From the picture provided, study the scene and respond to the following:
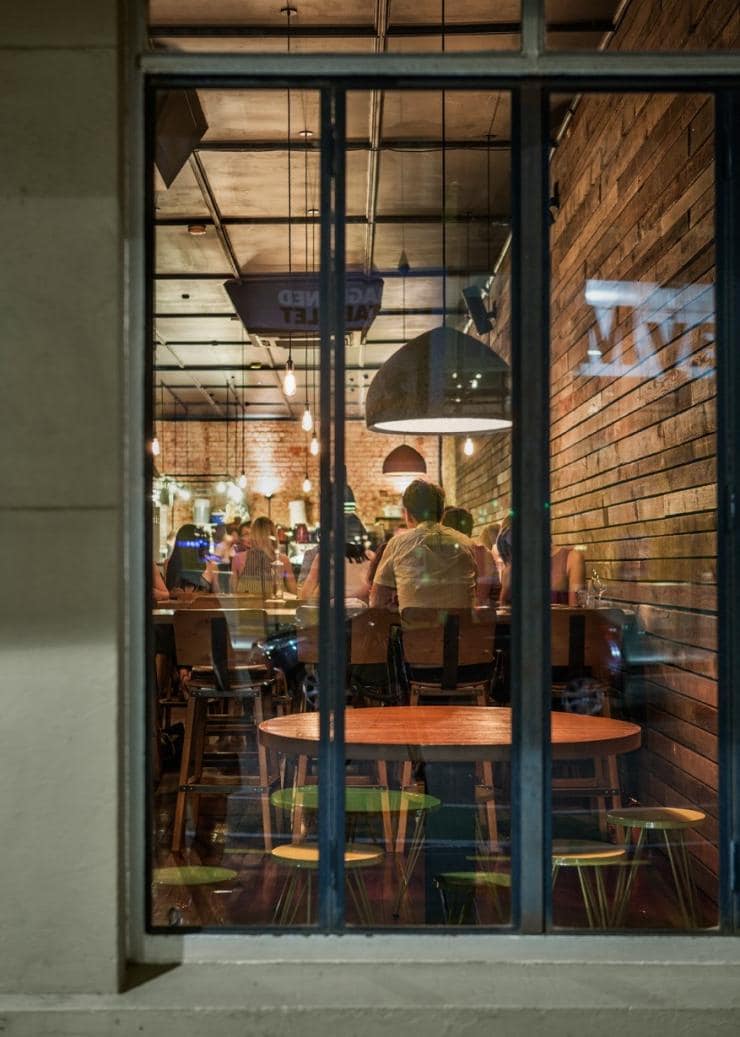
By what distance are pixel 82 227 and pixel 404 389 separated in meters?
4.13

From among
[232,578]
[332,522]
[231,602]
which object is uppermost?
[332,522]

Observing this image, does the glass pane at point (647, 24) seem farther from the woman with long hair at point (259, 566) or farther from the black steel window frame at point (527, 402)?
the woman with long hair at point (259, 566)

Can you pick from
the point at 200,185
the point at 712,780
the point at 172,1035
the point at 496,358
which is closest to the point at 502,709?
the point at 712,780

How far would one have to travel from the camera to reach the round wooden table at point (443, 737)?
3359 mm

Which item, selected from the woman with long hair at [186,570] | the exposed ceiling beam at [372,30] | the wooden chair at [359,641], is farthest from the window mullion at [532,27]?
the woman with long hair at [186,570]

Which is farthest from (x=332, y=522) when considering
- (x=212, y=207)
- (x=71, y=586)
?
(x=212, y=207)

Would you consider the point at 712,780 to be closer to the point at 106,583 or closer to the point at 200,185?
the point at 106,583

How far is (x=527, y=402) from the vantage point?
2797 mm

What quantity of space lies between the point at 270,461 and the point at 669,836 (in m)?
13.9

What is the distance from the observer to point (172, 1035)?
2.55m

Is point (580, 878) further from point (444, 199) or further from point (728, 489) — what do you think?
point (444, 199)

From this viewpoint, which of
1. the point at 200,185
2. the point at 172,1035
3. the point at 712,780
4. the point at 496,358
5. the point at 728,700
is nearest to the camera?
the point at 172,1035

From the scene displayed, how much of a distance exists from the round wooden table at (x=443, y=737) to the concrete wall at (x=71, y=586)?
769 millimetres

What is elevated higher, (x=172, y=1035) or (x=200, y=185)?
(x=200, y=185)
